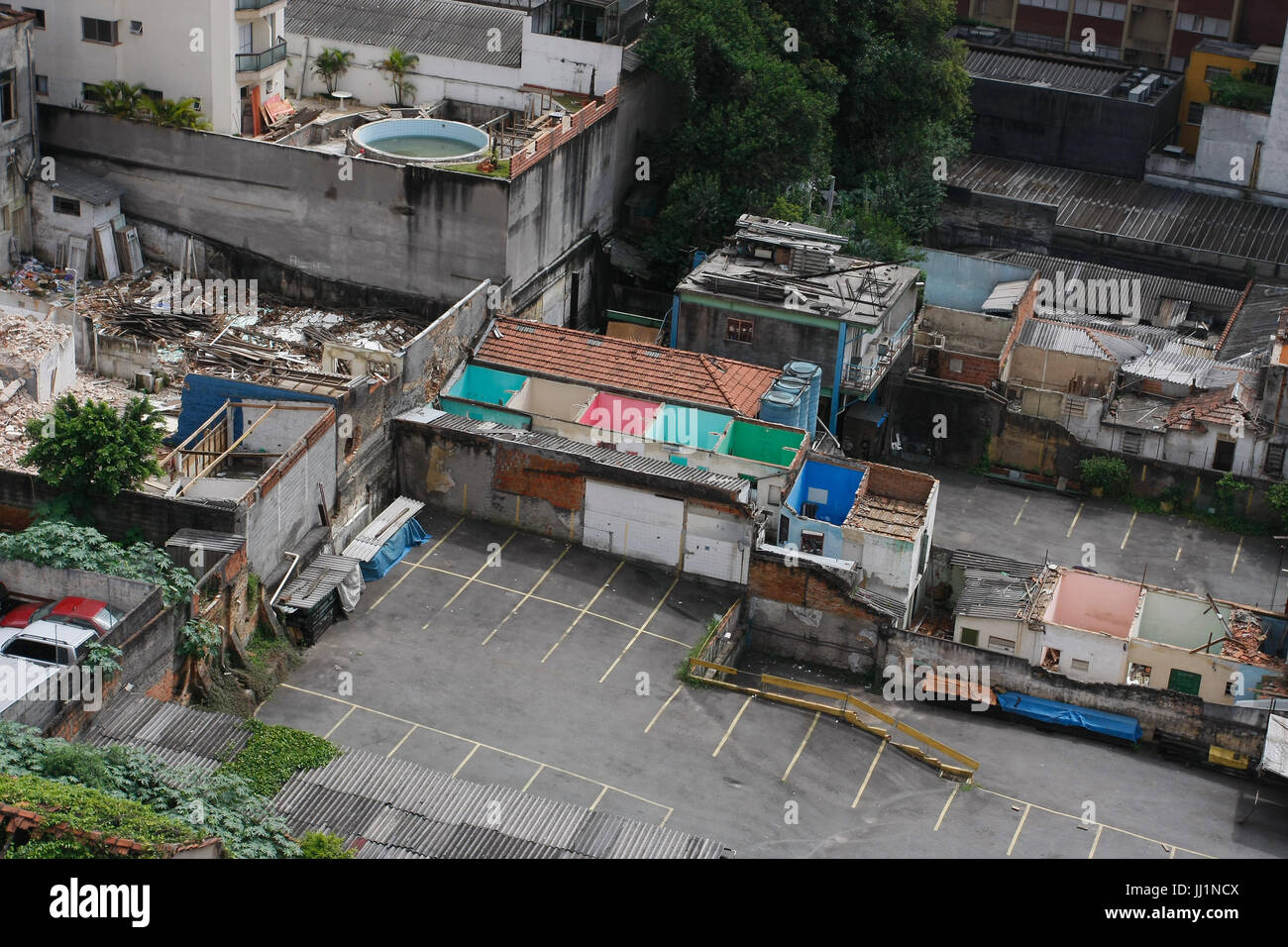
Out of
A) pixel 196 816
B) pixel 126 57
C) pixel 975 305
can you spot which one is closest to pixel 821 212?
pixel 975 305

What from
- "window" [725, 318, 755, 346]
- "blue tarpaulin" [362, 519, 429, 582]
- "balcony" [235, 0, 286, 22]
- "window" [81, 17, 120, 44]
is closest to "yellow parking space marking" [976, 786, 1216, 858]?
"blue tarpaulin" [362, 519, 429, 582]

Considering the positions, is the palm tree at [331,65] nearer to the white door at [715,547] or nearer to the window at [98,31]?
the window at [98,31]

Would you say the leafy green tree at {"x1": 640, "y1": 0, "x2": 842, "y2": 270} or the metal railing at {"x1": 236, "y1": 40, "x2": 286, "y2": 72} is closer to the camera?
the metal railing at {"x1": 236, "y1": 40, "x2": 286, "y2": 72}

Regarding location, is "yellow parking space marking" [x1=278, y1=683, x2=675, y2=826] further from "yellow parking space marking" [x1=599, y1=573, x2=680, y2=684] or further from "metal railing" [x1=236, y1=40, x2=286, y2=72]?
"metal railing" [x1=236, y1=40, x2=286, y2=72]

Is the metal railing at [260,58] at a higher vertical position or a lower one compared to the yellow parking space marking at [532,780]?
higher

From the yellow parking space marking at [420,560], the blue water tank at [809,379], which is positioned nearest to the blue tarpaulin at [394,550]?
the yellow parking space marking at [420,560]

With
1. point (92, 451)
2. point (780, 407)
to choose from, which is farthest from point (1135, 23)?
point (92, 451)
